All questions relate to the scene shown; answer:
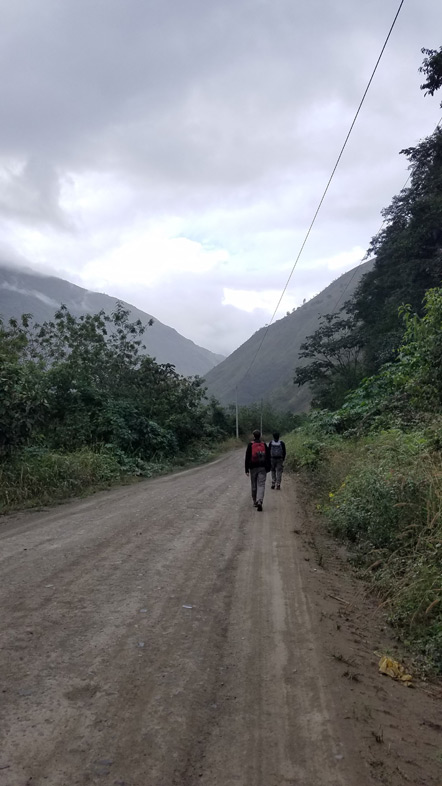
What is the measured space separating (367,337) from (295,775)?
3154 cm

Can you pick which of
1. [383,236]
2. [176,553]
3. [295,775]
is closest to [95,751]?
[295,775]

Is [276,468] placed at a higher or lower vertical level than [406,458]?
lower

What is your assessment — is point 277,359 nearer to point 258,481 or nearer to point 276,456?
point 276,456

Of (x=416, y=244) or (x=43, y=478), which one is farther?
(x=416, y=244)

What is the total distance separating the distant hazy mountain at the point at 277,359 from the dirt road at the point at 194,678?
9660 centimetres

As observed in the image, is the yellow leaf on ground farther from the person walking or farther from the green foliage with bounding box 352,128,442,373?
the green foliage with bounding box 352,128,442,373

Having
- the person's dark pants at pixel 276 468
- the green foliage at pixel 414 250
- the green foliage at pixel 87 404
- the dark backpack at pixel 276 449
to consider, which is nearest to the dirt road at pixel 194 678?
the green foliage at pixel 87 404

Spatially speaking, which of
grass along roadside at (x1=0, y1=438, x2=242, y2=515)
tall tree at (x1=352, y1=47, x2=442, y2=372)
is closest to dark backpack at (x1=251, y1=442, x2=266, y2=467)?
grass along roadside at (x1=0, y1=438, x2=242, y2=515)

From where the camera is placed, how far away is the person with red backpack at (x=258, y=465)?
10.4 meters

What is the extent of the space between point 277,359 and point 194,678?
13620 centimetres

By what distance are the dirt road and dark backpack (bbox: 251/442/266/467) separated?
150 inches

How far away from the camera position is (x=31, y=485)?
11539 mm

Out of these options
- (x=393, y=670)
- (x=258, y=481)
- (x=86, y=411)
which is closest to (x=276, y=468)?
(x=258, y=481)

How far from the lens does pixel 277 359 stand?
138 m
